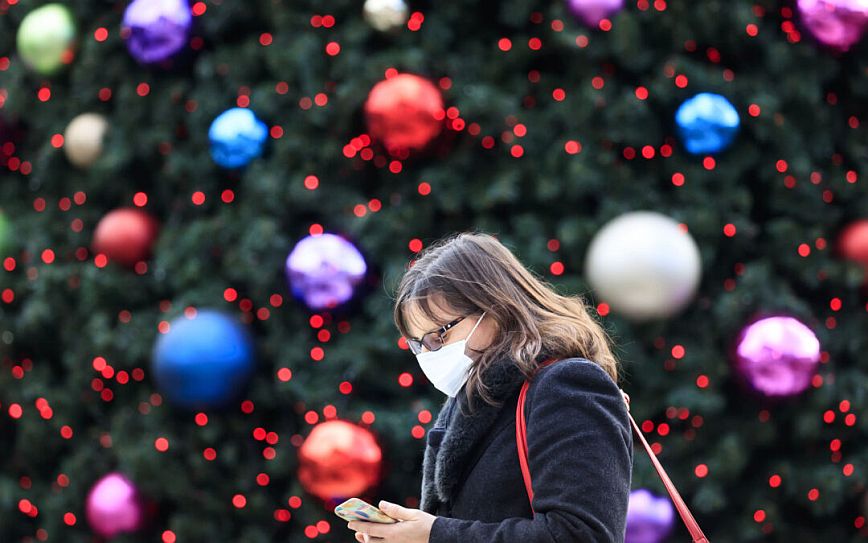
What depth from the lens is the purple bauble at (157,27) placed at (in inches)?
174

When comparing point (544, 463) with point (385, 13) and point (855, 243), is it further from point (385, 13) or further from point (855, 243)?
point (385, 13)

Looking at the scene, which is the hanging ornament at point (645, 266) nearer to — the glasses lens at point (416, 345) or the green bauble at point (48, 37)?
the glasses lens at point (416, 345)

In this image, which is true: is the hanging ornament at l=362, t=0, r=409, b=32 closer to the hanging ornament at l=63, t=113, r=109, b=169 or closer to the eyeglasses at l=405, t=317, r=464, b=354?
the hanging ornament at l=63, t=113, r=109, b=169

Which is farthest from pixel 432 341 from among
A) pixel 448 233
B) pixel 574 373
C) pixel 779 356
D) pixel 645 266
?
pixel 448 233

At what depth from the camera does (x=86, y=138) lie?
15.8ft

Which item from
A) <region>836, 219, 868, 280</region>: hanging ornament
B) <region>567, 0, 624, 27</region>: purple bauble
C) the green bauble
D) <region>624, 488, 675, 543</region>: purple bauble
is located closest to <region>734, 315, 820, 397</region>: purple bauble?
<region>836, 219, 868, 280</region>: hanging ornament

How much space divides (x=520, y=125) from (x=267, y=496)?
1840 millimetres

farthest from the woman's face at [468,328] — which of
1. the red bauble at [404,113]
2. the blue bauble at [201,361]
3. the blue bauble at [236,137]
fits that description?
the blue bauble at [236,137]

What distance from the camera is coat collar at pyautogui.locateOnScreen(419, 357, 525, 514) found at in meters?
1.69

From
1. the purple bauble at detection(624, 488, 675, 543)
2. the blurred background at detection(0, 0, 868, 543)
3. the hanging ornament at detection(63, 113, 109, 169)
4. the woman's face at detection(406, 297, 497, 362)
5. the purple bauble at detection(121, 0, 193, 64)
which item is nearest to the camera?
the woman's face at detection(406, 297, 497, 362)

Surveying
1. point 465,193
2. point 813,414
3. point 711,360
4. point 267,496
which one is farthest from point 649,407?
point 267,496

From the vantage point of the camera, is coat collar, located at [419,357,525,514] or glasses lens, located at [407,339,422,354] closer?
coat collar, located at [419,357,525,514]

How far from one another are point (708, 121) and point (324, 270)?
1.59m

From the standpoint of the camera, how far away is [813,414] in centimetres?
383
